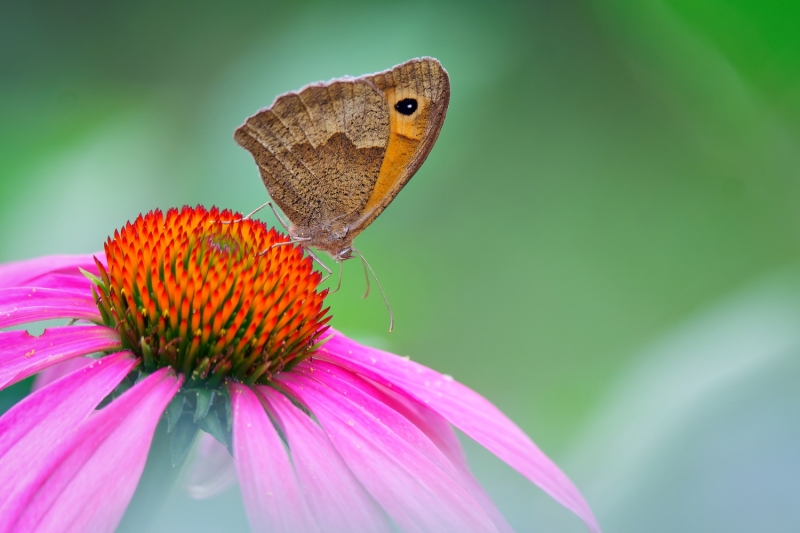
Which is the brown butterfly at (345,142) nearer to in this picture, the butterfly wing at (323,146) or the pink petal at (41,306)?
the butterfly wing at (323,146)

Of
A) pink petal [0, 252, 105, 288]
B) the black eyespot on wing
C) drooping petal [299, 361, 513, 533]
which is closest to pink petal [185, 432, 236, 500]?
drooping petal [299, 361, 513, 533]

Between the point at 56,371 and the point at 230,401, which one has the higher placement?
the point at 230,401

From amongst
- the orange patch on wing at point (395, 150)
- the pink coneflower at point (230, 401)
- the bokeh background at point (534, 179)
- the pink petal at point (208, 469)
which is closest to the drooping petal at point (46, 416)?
the pink coneflower at point (230, 401)

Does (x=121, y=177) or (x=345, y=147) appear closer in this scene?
(x=345, y=147)

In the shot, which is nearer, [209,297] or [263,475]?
[263,475]

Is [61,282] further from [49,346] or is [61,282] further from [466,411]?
[466,411]

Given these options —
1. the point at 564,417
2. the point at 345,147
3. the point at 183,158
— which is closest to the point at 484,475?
the point at 564,417

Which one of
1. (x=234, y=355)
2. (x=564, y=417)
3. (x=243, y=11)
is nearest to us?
(x=234, y=355)

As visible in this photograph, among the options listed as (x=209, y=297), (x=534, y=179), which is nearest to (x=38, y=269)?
(x=209, y=297)

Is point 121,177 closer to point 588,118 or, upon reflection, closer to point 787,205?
point 588,118
